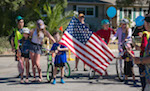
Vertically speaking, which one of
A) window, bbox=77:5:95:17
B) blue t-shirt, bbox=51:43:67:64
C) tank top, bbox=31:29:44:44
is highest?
window, bbox=77:5:95:17

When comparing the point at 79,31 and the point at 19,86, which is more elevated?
the point at 79,31

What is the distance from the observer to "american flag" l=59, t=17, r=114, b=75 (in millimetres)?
7673

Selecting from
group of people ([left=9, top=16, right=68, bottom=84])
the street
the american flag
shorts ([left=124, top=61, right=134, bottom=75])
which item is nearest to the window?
the street

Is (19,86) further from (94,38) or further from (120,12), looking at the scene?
(120,12)

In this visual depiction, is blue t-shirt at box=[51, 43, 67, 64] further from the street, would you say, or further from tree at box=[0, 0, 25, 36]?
tree at box=[0, 0, 25, 36]

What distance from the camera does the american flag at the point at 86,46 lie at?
7.67m

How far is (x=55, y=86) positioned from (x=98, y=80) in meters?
1.69

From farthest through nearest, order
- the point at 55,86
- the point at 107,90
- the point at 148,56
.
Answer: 1. the point at 55,86
2. the point at 107,90
3. the point at 148,56

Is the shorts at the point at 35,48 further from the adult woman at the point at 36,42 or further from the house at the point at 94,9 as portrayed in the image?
the house at the point at 94,9

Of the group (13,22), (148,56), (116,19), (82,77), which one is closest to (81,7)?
(116,19)

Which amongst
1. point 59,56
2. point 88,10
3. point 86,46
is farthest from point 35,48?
point 88,10

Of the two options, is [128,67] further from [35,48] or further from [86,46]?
[35,48]

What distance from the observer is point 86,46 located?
25.6ft

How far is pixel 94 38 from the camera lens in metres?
7.99
